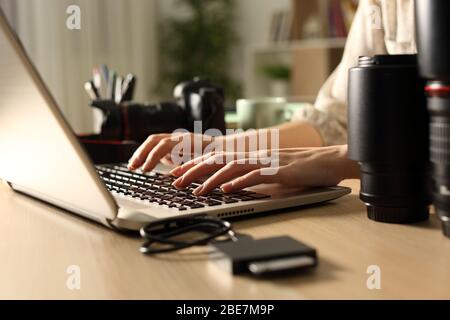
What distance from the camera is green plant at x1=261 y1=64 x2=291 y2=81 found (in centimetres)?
382

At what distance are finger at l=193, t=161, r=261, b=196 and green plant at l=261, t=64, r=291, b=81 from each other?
3.12 metres

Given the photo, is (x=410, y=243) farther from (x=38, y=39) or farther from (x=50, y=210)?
(x=38, y=39)

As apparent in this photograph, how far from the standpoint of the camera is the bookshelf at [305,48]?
3.48 meters

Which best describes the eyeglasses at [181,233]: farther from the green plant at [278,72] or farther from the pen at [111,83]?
the green plant at [278,72]

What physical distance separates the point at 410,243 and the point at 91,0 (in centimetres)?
340

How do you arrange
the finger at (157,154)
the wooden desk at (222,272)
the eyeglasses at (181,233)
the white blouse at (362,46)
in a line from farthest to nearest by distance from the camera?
the white blouse at (362,46) < the finger at (157,154) < the eyeglasses at (181,233) < the wooden desk at (222,272)

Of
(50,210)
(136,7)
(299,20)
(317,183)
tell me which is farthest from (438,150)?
(136,7)

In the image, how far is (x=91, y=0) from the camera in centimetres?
364

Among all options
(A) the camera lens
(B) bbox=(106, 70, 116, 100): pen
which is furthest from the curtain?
(A) the camera lens

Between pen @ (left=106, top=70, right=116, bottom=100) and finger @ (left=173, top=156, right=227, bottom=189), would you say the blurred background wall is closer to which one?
pen @ (left=106, top=70, right=116, bottom=100)

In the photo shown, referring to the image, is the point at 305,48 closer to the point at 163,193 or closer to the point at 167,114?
the point at 167,114

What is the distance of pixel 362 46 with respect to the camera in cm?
133

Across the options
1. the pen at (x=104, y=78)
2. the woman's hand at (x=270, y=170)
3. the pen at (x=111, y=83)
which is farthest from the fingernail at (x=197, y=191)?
the pen at (x=104, y=78)
